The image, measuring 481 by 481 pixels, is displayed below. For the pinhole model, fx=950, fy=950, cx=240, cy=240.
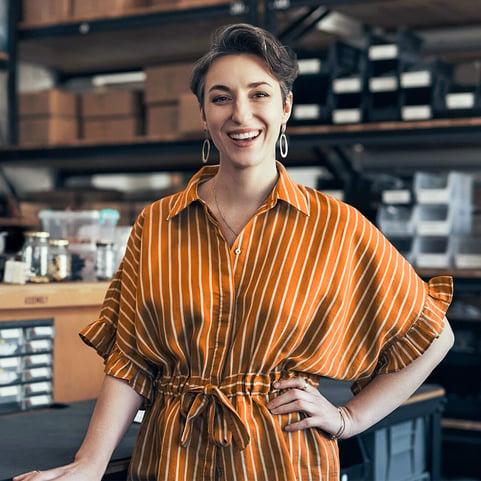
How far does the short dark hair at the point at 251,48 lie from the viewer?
4.89ft

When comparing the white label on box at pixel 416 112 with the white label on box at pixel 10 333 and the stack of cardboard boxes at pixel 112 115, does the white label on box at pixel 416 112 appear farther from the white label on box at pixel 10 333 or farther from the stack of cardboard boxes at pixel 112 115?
the white label on box at pixel 10 333

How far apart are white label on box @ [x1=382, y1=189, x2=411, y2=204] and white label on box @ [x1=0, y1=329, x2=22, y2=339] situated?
2070 mm

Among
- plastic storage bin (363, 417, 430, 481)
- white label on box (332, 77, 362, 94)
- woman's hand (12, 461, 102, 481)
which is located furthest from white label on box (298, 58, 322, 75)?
woman's hand (12, 461, 102, 481)

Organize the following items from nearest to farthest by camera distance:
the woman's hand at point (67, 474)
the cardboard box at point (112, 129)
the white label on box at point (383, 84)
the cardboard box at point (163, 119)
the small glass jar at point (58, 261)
→ the woman's hand at point (67, 474) → the small glass jar at point (58, 261) → the white label on box at point (383, 84) → the cardboard box at point (163, 119) → the cardboard box at point (112, 129)

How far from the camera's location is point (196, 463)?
147 centimetres

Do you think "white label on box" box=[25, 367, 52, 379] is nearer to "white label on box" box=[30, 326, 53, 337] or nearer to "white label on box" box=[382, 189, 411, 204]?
"white label on box" box=[30, 326, 53, 337]

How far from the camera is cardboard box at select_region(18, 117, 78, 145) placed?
455 cm

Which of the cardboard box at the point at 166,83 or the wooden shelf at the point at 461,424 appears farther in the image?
the cardboard box at the point at 166,83

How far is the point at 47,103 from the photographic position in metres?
4.54

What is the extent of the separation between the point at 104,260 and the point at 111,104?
2131mm

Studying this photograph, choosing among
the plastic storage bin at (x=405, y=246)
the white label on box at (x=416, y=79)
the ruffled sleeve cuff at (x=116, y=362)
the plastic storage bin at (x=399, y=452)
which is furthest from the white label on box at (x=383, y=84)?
the ruffled sleeve cuff at (x=116, y=362)

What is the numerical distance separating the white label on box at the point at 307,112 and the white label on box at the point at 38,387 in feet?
6.59

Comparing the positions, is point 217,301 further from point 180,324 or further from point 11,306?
point 11,306

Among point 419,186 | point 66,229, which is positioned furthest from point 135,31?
point 66,229
